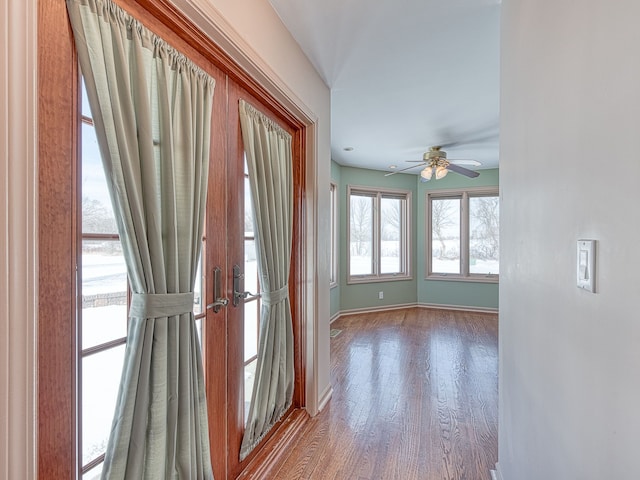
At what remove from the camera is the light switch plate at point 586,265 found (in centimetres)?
66

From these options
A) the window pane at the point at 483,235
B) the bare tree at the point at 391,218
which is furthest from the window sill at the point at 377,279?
the window pane at the point at 483,235

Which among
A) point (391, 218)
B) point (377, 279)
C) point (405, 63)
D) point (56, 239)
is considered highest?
point (405, 63)

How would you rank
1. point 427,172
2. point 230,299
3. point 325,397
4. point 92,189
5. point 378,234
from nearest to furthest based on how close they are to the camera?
1. point 92,189
2. point 230,299
3. point 325,397
4. point 427,172
5. point 378,234

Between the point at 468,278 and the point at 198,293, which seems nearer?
the point at 198,293

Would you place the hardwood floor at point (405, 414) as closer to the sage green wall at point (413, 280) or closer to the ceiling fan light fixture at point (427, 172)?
the sage green wall at point (413, 280)

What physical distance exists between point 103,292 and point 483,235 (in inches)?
230

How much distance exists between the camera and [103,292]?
0.95m

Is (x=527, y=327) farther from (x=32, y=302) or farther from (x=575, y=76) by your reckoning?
(x=32, y=302)

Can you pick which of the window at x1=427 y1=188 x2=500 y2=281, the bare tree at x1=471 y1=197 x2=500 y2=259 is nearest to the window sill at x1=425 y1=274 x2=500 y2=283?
the window at x1=427 y1=188 x2=500 y2=281

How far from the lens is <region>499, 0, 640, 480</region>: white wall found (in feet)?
1.83

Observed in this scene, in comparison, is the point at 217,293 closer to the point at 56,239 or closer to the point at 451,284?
the point at 56,239

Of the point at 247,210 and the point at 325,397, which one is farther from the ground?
the point at 247,210

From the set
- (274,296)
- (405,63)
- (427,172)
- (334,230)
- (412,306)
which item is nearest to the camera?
(274,296)

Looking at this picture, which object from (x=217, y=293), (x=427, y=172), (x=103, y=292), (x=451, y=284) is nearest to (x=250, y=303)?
(x=217, y=293)
